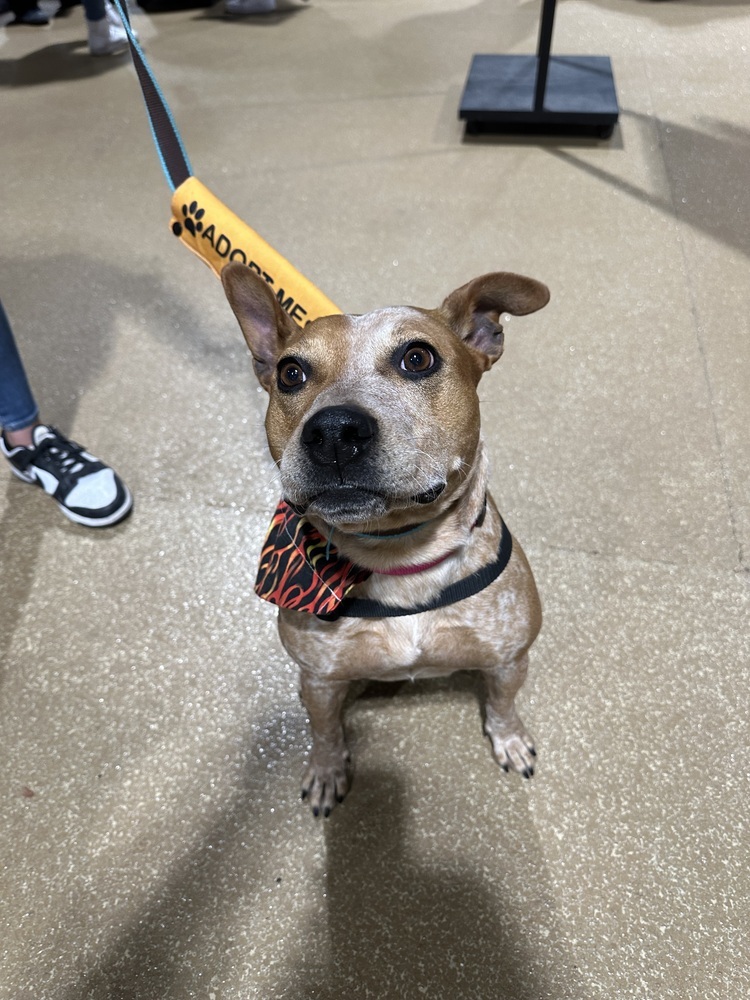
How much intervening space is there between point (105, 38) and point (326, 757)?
5.41 metres

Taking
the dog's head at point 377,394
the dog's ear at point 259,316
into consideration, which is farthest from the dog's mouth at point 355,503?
the dog's ear at point 259,316

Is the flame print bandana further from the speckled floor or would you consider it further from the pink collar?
the speckled floor

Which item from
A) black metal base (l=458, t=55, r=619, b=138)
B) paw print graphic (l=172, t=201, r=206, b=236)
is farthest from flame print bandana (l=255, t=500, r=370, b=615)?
black metal base (l=458, t=55, r=619, b=138)

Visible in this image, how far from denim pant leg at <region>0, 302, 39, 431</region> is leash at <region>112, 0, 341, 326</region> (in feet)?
2.41

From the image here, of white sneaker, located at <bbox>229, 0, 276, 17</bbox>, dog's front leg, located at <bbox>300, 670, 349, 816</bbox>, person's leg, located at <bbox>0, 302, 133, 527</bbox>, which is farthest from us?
white sneaker, located at <bbox>229, 0, 276, 17</bbox>

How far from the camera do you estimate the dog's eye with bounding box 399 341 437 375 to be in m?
1.28

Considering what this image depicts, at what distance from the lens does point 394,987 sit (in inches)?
55.9

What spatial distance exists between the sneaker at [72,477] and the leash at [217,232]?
913 mm

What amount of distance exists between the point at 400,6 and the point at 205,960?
6068mm

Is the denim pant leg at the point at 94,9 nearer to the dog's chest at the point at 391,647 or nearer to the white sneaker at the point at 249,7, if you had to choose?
the white sneaker at the point at 249,7

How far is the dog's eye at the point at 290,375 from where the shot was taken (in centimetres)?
132

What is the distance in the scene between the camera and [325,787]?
166 centimetres

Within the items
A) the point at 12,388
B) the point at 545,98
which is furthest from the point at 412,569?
the point at 545,98

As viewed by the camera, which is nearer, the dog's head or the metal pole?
the dog's head
